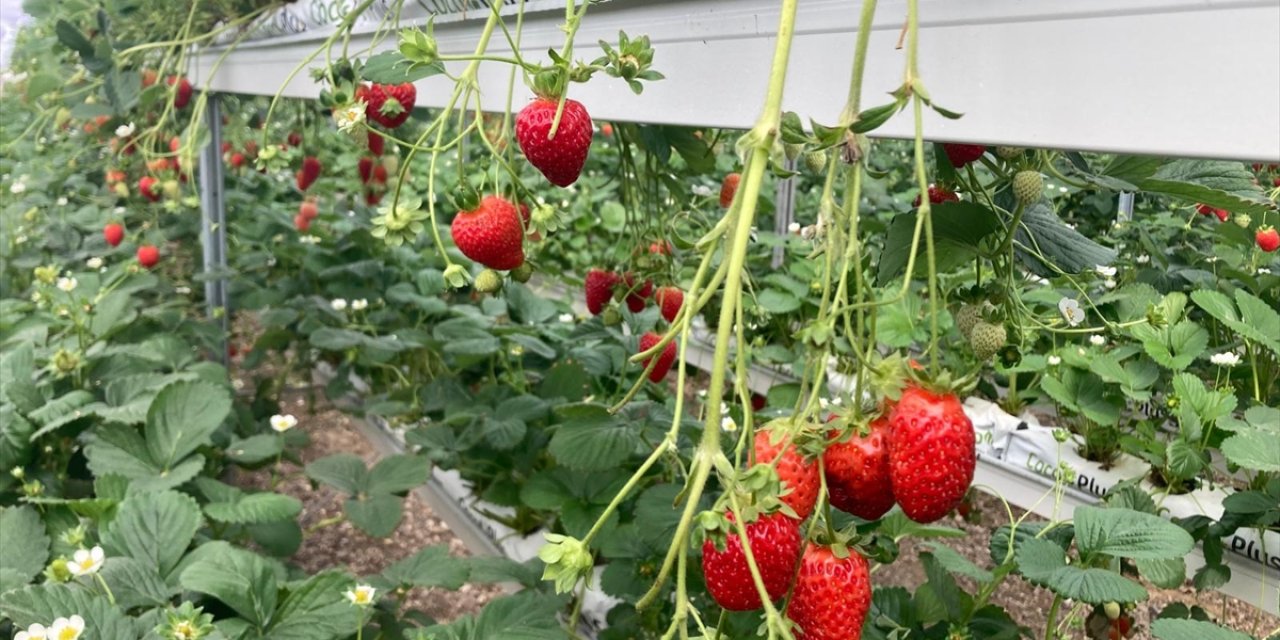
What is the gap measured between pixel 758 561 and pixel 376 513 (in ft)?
3.23

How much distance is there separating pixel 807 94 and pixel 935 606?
58 cm

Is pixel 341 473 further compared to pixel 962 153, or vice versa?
pixel 341 473

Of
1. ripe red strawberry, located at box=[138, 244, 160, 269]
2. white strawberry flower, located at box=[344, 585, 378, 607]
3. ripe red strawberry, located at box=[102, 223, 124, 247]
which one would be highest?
ripe red strawberry, located at box=[102, 223, 124, 247]

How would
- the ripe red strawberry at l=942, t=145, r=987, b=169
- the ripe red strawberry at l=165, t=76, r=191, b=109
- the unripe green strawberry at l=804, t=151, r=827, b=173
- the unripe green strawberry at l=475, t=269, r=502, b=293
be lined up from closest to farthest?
the unripe green strawberry at l=804, t=151, r=827, b=173 → the ripe red strawberry at l=942, t=145, r=987, b=169 → the unripe green strawberry at l=475, t=269, r=502, b=293 → the ripe red strawberry at l=165, t=76, r=191, b=109

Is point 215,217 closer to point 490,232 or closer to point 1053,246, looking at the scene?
point 490,232

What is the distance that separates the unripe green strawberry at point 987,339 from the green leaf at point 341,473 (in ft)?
3.36

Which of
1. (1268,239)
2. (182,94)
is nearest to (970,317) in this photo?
(1268,239)

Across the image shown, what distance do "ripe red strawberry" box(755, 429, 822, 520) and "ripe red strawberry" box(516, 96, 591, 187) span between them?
0.75 ft

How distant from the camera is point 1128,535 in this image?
2.31ft

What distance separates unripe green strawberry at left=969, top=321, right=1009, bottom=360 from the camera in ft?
1.70

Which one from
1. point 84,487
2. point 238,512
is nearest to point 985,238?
point 238,512

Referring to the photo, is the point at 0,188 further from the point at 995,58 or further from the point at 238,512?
the point at 995,58

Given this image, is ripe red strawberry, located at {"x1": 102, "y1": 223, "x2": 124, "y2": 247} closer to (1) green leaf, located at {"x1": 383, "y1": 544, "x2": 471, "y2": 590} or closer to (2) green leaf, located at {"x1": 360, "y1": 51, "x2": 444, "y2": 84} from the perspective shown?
(1) green leaf, located at {"x1": 383, "y1": 544, "x2": 471, "y2": 590}

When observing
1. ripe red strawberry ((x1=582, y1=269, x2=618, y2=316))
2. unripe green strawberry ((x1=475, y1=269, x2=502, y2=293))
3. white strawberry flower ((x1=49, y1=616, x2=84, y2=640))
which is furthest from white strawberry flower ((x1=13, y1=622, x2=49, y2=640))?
ripe red strawberry ((x1=582, y1=269, x2=618, y2=316))
